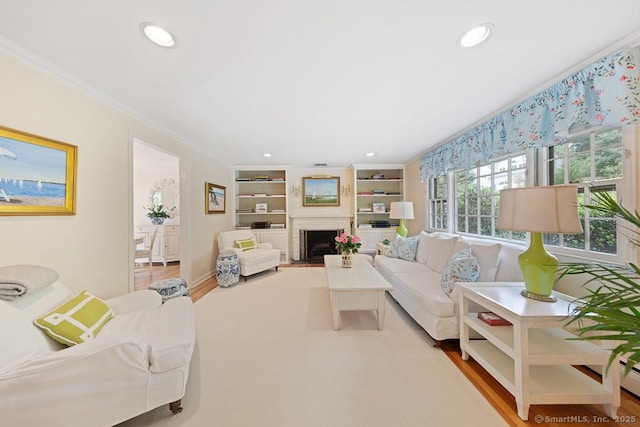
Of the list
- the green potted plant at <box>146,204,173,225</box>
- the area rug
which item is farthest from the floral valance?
the green potted plant at <box>146,204,173,225</box>

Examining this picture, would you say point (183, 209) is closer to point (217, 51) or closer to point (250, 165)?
point (250, 165)

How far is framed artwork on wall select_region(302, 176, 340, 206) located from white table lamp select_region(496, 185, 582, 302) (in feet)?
12.8

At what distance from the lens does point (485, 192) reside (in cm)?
300

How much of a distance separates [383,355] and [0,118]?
3.16 meters

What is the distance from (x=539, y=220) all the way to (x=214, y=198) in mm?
4421

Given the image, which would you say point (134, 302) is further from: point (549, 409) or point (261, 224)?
point (261, 224)

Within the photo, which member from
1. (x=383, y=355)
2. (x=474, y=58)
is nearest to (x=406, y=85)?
(x=474, y=58)

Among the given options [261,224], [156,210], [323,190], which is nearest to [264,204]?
[261,224]

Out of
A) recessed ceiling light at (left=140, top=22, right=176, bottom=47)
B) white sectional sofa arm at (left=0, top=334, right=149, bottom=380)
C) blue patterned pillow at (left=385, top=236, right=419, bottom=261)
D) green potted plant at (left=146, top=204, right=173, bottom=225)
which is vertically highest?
recessed ceiling light at (left=140, top=22, right=176, bottom=47)

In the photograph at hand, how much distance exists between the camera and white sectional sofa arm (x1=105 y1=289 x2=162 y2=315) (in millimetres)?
1910

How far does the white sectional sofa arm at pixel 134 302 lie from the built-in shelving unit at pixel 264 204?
10.2 feet

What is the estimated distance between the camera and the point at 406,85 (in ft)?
6.36

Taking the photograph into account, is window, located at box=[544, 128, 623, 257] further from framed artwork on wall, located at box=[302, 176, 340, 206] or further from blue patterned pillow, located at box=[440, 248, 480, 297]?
framed artwork on wall, located at box=[302, 176, 340, 206]

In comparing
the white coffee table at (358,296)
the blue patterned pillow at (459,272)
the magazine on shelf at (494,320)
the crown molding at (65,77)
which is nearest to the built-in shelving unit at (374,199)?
the white coffee table at (358,296)
